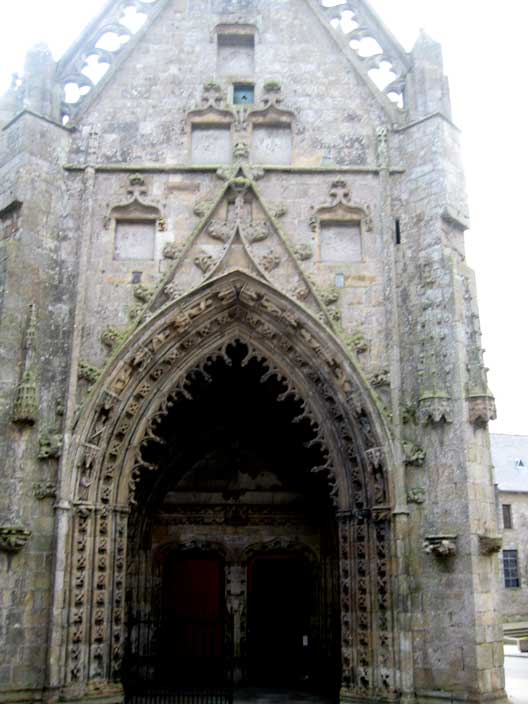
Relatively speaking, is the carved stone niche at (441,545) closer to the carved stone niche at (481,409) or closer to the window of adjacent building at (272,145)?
the carved stone niche at (481,409)

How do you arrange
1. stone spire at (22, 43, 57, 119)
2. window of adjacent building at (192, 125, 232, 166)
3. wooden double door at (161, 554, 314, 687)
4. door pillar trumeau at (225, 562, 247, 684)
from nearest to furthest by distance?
1. stone spire at (22, 43, 57, 119)
2. window of adjacent building at (192, 125, 232, 166)
3. door pillar trumeau at (225, 562, 247, 684)
4. wooden double door at (161, 554, 314, 687)

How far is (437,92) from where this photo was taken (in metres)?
12.6

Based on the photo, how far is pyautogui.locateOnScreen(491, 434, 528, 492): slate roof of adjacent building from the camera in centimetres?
3575

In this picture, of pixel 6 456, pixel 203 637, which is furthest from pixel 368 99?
pixel 203 637

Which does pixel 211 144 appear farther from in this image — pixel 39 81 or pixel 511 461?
pixel 511 461

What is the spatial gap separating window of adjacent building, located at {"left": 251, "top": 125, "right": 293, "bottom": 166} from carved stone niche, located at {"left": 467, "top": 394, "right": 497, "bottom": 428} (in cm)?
470

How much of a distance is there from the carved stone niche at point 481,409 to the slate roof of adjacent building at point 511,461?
83.3 ft

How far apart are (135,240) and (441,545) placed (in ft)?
20.2

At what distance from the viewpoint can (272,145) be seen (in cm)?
1288

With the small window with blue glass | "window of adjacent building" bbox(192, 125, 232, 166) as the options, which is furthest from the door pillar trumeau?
the small window with blue glass

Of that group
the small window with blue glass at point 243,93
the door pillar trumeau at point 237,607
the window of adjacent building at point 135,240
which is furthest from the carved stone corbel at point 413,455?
the small window with blue glass at point 243,93

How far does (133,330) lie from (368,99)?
17.5 ft

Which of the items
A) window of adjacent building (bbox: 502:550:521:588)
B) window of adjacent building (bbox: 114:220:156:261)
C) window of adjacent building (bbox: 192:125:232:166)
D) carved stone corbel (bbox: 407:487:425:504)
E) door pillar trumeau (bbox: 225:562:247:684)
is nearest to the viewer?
carved stone corbel (bbox: 407:487:425:504)

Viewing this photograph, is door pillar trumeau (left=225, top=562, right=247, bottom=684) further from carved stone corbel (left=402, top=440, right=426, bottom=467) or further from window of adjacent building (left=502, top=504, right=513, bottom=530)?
window of adjacent building (left=502, top=504, right=513, bottom=530)
